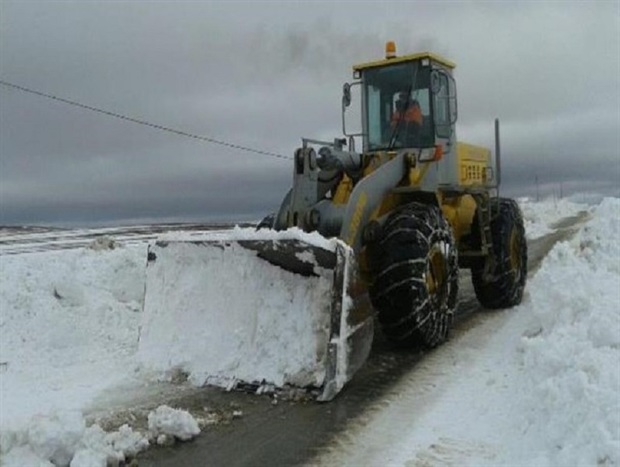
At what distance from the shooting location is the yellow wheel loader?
18.1 feet

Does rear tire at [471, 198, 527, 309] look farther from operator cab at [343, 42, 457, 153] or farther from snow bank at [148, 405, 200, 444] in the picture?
snow bank at [148, 405, 200, 444]

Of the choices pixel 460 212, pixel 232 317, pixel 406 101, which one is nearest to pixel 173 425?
pixel 232 317

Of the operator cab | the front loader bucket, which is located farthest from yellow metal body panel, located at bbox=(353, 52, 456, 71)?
the front loader bucket

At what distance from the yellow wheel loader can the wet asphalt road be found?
8.5 inches

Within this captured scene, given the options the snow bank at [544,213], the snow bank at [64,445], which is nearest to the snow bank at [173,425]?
the snow bank at [64,445]

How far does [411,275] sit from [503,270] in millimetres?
3504

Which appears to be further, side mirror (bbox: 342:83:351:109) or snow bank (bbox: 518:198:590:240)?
snow bank (bbox: 518:198:590:240)

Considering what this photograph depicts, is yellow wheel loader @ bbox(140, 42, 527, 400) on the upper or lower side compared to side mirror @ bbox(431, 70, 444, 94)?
lower

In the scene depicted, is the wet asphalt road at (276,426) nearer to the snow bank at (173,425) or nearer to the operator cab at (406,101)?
the snow bank at (173,425)

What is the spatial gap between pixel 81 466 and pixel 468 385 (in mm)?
3126

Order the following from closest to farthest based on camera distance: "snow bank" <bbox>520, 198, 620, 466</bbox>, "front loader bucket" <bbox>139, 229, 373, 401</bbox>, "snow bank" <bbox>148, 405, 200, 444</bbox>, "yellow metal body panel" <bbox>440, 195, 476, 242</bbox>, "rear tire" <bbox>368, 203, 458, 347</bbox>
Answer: "snow bank" <bbox>520, 198, 620, 466</bbox>
"snow bank" <bbox>148, 405, 200, 444</bbox>
"front loader bucket" <bbox>139, 229, 373, 401</bbox>
"rear tire" <bbox>368, 203, 458, 347</bbox>
"yellow metal body panel" <bbox>440, 195, 476, 242</bbox>

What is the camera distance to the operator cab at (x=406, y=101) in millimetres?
Answer: 7777

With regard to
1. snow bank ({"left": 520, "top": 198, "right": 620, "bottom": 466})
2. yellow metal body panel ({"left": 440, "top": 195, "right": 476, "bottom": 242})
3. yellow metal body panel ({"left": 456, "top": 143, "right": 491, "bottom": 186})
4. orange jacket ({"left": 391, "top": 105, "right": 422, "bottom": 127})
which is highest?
orange jacket ({"left": 391, "top": 105, "right": 422, "bottom": 127})

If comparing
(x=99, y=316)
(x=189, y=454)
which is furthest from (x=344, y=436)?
(x=99, y=316)
